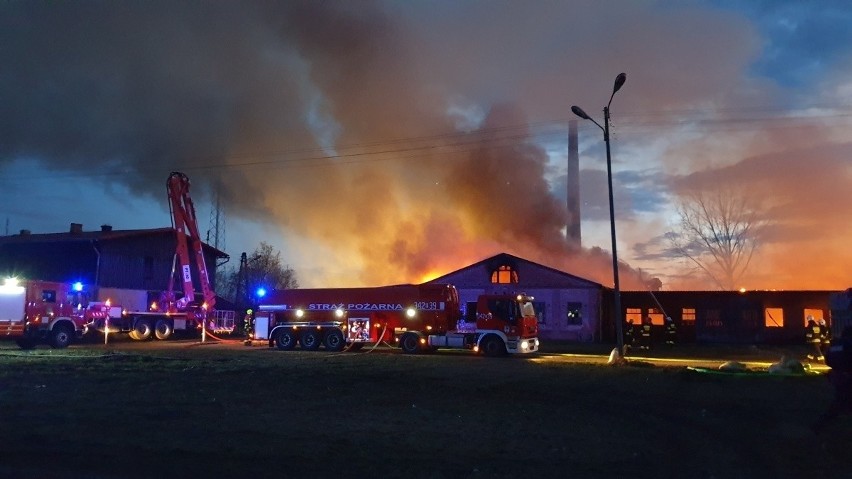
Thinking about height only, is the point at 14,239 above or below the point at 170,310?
above

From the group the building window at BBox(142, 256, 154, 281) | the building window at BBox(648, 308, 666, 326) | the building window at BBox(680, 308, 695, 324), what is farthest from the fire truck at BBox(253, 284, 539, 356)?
the building window at BBox(142, 256, 154, 281)

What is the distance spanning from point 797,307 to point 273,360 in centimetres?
3097

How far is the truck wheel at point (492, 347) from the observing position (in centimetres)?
2716

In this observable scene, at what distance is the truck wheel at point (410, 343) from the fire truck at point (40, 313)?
48.9 ft

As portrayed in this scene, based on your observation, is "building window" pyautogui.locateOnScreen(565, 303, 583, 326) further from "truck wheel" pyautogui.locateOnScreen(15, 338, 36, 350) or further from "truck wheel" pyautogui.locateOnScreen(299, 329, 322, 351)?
"truck wheel" pyautogui.locateOnScreen(15, 338, 36, 350)

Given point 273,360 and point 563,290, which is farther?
point 563,290

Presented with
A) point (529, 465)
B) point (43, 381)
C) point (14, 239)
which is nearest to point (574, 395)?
point (529, 465)

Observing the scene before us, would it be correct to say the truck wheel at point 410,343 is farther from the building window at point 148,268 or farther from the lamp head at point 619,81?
the building window at point 148,268

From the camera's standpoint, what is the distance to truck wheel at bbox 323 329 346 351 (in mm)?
29609

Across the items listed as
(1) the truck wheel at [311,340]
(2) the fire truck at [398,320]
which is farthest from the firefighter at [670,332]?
(1) the truck wheel at [311,340]

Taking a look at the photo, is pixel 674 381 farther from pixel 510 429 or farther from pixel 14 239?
pixel 14 239

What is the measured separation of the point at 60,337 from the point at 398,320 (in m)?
14.9

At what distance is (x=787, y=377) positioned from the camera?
17969 mm

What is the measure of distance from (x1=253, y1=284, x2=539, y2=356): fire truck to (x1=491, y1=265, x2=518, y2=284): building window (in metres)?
12.6
